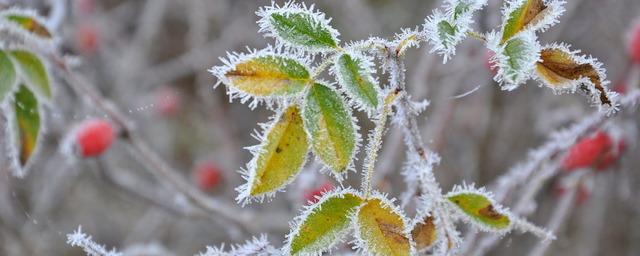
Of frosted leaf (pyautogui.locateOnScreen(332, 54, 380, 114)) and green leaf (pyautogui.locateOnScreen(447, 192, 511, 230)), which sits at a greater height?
→ frosted leaf (pyautogui.locateOnScreen(332, 54, 380, 114))

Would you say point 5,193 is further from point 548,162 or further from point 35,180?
point 548,162

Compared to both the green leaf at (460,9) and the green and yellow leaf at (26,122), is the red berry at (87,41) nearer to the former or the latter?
the green and yellow leaf at (26,122)

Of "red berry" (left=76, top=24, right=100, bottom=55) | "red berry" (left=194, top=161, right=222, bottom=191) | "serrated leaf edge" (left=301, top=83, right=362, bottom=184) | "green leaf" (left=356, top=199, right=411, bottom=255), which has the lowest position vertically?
"green leaf" (left=356, top=199, right=411, bottom=255)

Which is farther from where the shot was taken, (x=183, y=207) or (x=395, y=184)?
(x=395, y=184)

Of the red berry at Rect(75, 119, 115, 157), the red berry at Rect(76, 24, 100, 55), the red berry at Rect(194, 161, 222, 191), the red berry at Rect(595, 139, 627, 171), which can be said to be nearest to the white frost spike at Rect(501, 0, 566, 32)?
the red berry at Rect(595, 139, 627, 171)

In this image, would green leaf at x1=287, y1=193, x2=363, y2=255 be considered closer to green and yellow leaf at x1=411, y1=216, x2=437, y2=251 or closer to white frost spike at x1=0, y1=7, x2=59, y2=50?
green and yellow leaf at x1=411, y1=216, x2=437, y2=251

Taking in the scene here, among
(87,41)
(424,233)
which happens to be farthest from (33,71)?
(87,41)

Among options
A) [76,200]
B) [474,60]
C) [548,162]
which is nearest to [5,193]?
[76,200]
